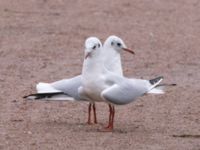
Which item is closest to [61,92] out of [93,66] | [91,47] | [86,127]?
[86,127]

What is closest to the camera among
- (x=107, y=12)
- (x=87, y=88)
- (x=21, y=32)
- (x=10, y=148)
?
(x=10, y=148)

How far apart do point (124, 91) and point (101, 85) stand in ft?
0.78

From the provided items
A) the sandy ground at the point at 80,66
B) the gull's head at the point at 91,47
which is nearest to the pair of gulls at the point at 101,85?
the gull's head at the point at 91,47

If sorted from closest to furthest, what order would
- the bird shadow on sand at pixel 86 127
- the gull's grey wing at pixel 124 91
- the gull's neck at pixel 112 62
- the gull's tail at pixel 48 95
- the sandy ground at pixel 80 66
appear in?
the sandy ground at pixel 80 66
the gull's grey wing at pixel 124 91
the bird shadow on sand at pixel 86 127
the gull's tail at pixel 48 95
the gull's neck at pixel 112 62

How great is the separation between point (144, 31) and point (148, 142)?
7.41 m

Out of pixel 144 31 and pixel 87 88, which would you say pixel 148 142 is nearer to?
pixel 87 88

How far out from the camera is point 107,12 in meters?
17.9

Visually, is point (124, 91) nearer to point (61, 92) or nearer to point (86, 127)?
point (86, 127)

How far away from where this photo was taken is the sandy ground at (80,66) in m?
8.82

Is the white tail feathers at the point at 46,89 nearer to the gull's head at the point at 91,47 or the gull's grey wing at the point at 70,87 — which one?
the gull's grey wing at the point at 70,87

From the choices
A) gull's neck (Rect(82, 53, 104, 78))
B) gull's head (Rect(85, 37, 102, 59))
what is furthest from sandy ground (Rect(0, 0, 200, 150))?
gull's head (Rect(85, 37, 102, 59))

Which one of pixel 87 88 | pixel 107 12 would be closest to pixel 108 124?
pixel 87 88

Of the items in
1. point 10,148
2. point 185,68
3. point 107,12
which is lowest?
point 10,148

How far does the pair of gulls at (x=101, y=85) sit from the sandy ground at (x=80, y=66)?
0.28m
